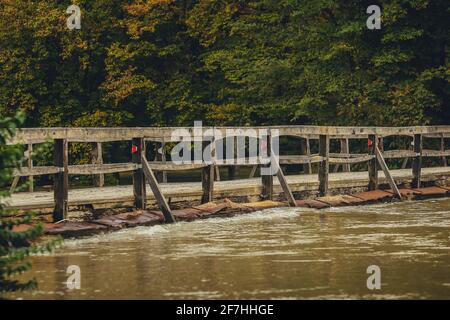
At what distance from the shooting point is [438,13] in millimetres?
36438

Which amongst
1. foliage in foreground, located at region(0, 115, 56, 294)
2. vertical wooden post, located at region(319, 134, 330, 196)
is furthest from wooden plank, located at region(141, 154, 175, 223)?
foliage in foreground, located at region(0, 115, 56, 294)

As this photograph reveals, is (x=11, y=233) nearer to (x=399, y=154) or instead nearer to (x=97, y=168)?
Answer: (x=97, y=168)

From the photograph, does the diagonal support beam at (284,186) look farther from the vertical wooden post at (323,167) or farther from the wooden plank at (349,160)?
the wooden plank at (349,160)

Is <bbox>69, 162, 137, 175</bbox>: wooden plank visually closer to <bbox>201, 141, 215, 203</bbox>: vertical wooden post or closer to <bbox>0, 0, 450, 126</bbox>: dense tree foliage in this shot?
<bbox>201, 141, 215, 203</bbox>: vertical wooden post

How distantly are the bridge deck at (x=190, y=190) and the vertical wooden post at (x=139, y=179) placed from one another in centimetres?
15

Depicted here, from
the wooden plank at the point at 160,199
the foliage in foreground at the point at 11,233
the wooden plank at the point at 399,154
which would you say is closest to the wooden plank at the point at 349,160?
the wooden plank at the point at 399,154

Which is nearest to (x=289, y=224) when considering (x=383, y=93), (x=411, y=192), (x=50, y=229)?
(x=50, y=229)

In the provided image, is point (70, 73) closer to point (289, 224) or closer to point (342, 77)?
point (342, 77)

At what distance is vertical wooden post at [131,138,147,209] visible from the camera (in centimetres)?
2034

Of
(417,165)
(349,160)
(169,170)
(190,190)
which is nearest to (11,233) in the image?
(169,170)

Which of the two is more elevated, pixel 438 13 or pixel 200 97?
pixel 438 13

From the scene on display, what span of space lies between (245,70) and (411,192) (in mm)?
13006

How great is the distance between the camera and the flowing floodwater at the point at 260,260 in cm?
1334

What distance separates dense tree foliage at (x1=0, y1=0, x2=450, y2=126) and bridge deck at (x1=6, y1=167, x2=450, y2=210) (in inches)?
306
